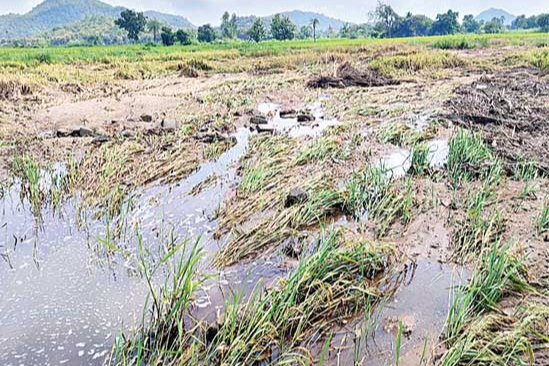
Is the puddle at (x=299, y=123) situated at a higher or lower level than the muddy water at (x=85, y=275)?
higher

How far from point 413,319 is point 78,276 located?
316 centimetres

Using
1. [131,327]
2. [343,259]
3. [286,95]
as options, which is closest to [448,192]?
[343,259]

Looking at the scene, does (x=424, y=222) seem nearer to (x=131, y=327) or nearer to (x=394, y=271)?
(x=394, y=271)

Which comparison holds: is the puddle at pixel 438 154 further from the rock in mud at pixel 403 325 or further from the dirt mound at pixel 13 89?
the dirt mound at pixel 13 89

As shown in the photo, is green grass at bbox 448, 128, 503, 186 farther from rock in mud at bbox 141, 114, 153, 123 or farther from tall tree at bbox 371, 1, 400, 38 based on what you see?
tall tree at bbox 371, 1, 400, 38

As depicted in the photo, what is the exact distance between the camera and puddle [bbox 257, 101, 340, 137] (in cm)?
921

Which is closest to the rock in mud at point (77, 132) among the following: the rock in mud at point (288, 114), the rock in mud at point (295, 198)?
the rock in mud at point (288, 114)

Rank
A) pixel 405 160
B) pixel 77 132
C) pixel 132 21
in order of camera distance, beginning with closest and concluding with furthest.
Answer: pixel 405 160
pixel 77 132
pixel 132 21

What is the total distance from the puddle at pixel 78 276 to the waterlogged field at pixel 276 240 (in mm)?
17

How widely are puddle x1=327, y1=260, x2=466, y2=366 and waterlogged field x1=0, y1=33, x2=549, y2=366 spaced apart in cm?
2

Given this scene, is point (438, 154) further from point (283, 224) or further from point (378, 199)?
point (283, 224)

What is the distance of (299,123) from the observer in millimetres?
10164

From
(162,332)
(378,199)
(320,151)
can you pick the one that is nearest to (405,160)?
(320,151)

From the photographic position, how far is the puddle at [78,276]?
9.82 feet
